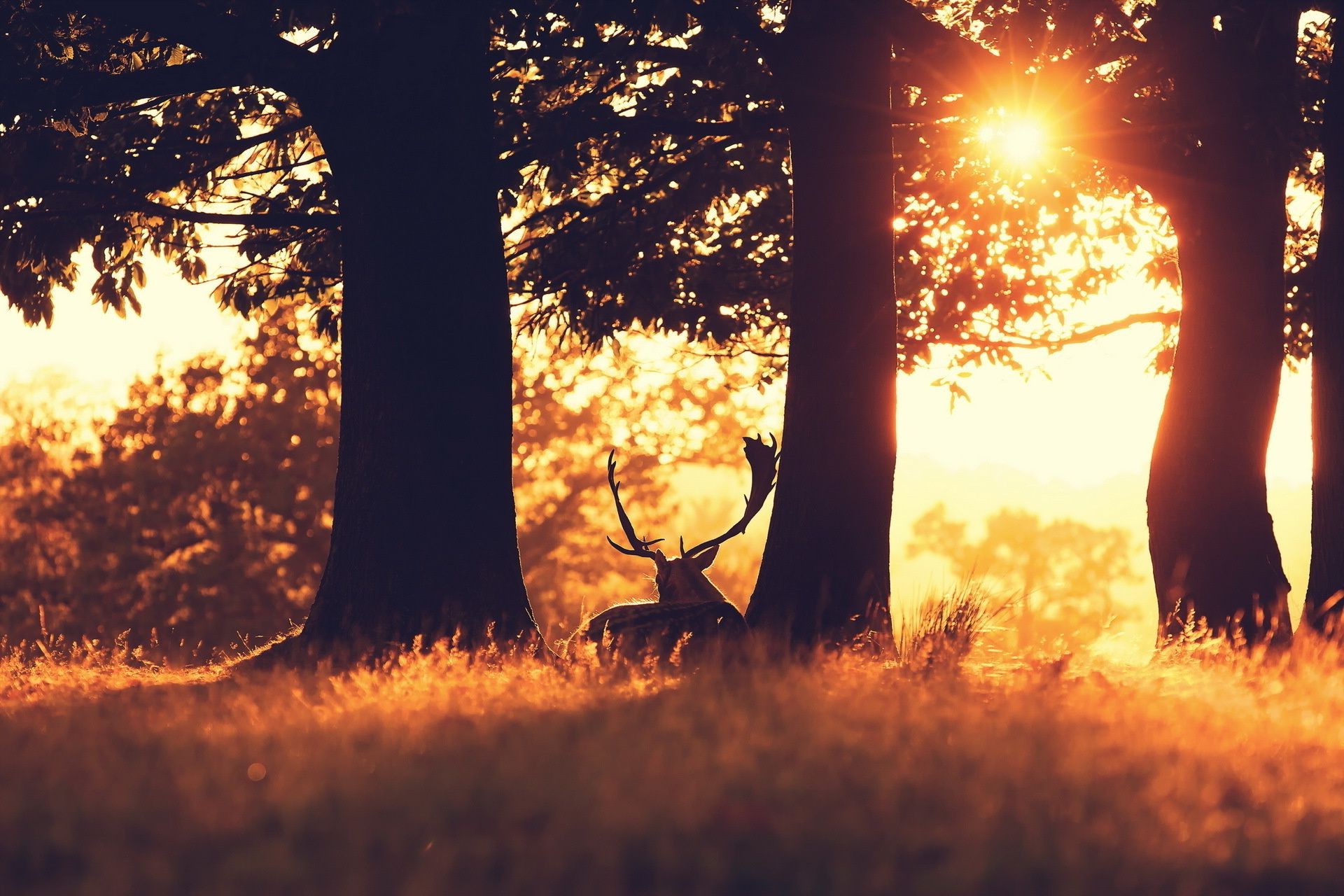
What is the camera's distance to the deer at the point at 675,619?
8.65m

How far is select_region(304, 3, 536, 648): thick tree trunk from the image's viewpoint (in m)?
9.73

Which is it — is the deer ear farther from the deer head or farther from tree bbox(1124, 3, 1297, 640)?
tree bbox(1124, 3, 1297, 640)

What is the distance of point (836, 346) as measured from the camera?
1002 centimetres

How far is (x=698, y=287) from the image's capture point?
14.2 metres

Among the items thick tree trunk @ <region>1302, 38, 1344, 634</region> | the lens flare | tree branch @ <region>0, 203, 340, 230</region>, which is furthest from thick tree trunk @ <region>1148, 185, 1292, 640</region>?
tree branch @ <region>0, 203, 340, 230</region>

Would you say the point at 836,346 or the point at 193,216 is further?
the point at 193,216

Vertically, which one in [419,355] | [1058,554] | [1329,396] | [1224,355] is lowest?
[1058,554]

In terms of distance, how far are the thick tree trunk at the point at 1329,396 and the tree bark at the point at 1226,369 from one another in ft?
1.33

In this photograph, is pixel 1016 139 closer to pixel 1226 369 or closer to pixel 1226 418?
pixel 1226 369

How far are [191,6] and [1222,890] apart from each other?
354 inches

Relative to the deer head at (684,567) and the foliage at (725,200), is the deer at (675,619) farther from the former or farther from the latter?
the foliage at (725,200)

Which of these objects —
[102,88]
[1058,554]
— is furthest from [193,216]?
[1058,554]

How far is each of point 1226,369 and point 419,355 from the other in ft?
22.4

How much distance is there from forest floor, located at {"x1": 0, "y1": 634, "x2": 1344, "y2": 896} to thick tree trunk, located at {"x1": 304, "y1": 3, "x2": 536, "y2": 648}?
9.81 feet
